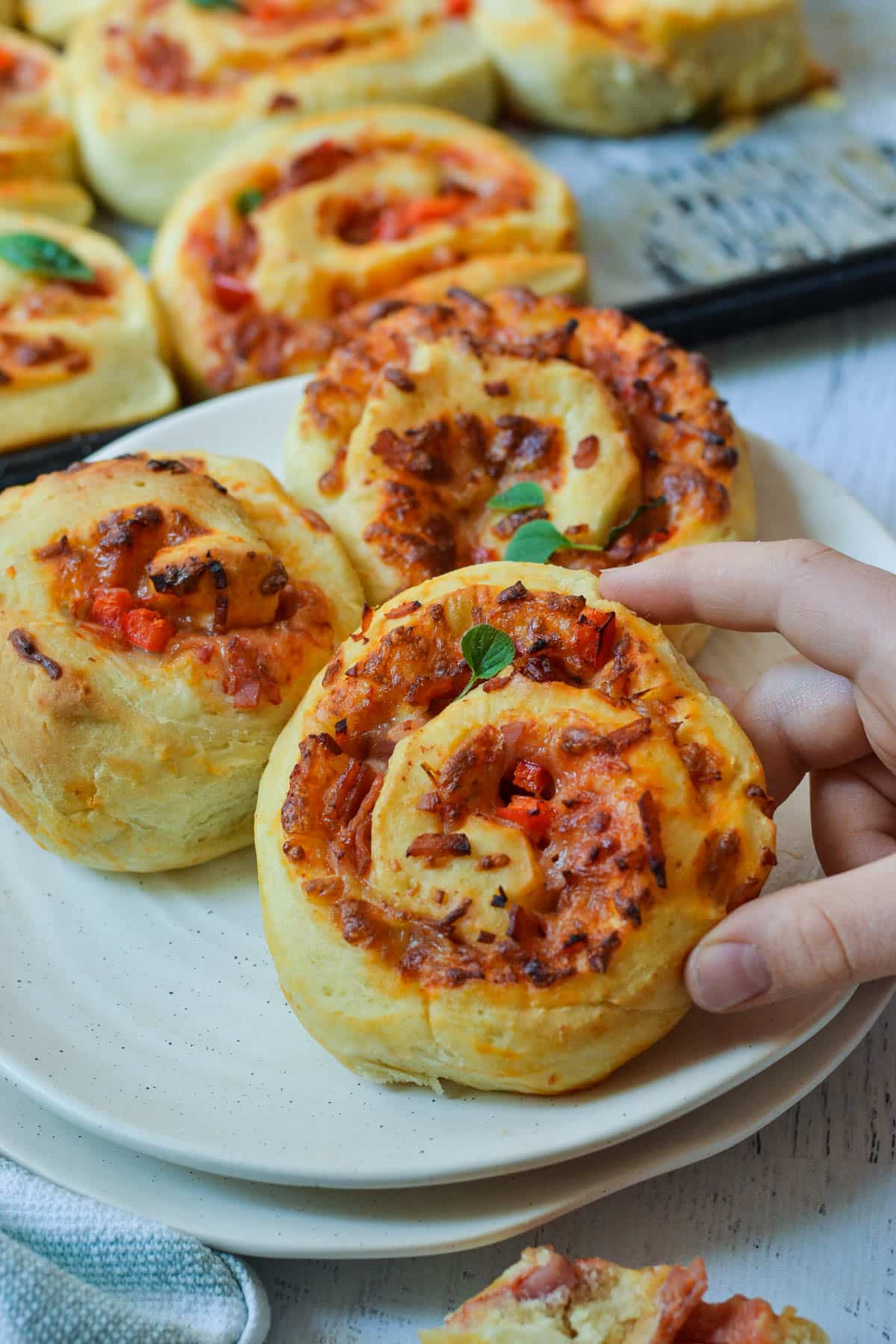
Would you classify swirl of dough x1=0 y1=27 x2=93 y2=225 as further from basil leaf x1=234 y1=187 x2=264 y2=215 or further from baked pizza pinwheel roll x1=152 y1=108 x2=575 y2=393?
basil leaf x1=234 y1=187 x2=264 y2=215

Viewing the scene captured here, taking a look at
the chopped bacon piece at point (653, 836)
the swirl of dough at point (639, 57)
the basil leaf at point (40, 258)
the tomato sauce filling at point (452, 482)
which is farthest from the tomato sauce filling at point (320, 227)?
the chopped bacon piece at point (653, 836)

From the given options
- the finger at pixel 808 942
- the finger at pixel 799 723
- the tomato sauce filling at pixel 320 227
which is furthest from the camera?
the tomato sauce filling at pixel 320 227

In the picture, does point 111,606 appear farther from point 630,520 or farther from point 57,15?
point 57,15

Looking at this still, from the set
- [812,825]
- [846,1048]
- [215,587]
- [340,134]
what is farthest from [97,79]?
[846,1048]

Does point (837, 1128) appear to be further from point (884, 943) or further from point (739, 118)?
point (739, 118)

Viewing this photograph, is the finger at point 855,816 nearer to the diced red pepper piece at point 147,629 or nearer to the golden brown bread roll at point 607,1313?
the golden brown bread roll at point 607,1313

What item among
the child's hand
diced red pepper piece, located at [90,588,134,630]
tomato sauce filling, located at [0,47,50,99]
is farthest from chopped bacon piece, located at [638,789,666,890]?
tomato sauce filling, located at [0,47,50,99]
